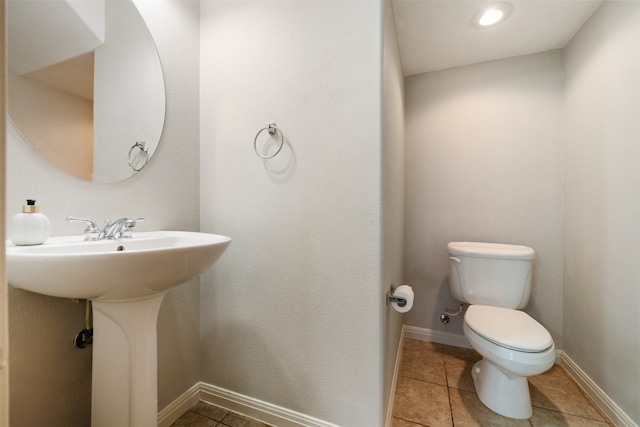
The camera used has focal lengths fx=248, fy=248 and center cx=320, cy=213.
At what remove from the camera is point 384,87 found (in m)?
1.01

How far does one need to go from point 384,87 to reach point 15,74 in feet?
4.02

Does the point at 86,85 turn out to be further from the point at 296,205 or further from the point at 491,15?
the point at 491,15

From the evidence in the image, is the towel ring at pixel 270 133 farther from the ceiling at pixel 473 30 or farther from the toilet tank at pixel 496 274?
the toilet tank at pixel 496 274

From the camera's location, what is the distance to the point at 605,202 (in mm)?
1259

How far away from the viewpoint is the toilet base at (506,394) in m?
1.21

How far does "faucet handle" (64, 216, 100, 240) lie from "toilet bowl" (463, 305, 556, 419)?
5.48 ft

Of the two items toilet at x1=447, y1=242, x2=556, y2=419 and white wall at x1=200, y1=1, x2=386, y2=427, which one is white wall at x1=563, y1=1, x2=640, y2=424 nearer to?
toilet at x1=447, y1=242, x2=556, y2=419

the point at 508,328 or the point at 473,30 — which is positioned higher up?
the point at 473,30

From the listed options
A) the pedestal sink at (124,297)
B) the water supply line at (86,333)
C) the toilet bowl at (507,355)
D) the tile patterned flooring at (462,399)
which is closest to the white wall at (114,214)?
the water supply line at (86,333)

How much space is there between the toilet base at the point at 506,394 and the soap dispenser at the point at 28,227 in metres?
1.90

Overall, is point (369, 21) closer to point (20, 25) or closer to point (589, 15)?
point (20, 25)

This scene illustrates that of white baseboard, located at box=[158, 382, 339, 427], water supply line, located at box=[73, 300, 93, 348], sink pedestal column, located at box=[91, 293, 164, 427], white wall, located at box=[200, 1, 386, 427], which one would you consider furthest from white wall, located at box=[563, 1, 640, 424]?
water supply line, located at box=[73, 300, 93, 348]

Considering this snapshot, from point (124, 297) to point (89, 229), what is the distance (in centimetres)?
35

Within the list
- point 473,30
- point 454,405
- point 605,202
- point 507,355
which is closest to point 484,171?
point 605,202
